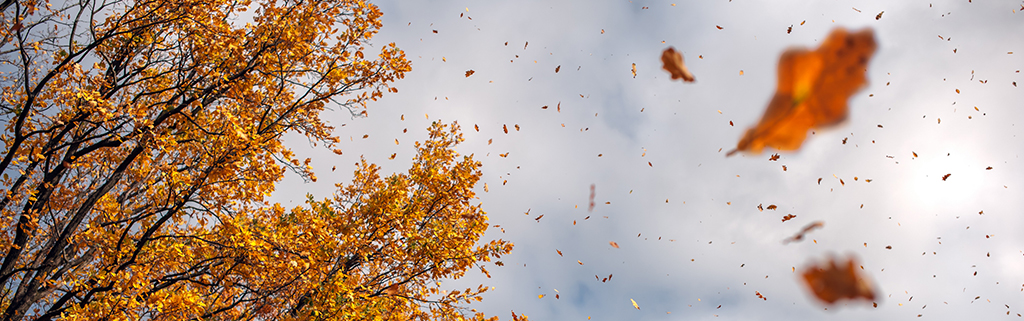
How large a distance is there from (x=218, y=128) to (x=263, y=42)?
4.50 ft

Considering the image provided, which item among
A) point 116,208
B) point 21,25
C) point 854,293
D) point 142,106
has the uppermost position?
point 21,25

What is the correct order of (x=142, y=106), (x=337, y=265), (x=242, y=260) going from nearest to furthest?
(x=142, y=106) → (x=242, y=260) → (x=337, y=265)

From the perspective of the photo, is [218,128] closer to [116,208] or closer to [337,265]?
[116,208]

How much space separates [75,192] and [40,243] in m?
0.94

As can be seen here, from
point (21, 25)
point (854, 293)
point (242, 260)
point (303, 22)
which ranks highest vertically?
point (303, 22)

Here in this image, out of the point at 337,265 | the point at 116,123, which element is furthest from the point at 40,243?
the point at 337,265

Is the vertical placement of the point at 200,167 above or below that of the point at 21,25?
below

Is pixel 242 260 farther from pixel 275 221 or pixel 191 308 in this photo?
pixel 275 221

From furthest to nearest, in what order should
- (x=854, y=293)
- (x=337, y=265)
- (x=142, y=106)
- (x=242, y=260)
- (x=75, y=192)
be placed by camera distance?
(x=337, y=265), (x=75, y=192), (x=242, y=260), (x=142, y=106), (x=854, y=293)

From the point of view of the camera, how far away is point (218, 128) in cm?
639

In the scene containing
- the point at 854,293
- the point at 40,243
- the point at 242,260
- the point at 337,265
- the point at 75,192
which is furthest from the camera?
the point at 337,265

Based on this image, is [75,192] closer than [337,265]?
Yes

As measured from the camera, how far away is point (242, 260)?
6.13 metres

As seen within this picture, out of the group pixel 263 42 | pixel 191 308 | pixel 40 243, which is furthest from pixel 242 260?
pixel 40 243
